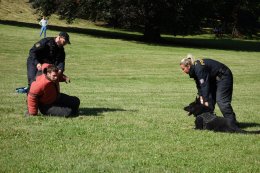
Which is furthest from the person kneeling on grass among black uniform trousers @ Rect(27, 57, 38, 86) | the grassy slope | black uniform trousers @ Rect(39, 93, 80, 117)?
black uniform trousers @ Rect(27, 57, 38, 86)

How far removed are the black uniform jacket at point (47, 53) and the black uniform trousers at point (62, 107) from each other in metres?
0.79

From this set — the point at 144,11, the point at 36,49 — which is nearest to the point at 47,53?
the point at 36,49

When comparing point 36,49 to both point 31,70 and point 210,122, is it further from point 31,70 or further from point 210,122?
point 210,122

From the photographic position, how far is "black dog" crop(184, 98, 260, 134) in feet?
33.2

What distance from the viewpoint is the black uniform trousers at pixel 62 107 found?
11.2m

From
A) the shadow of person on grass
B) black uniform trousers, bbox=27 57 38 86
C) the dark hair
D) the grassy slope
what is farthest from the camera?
the shadow of person on grass

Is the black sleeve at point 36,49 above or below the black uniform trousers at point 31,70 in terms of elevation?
above

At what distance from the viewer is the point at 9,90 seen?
16359 mm

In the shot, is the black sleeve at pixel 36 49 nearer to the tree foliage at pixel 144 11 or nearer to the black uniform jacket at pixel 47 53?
the black uniform jacket at pixel 47 53

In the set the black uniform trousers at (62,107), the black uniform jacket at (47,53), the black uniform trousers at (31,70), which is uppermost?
the black uniform jacket at (47,53)

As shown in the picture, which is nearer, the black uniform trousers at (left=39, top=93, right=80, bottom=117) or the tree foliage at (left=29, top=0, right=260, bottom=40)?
the black uniform trousers at (left=39, top=93, right=80, bottom=117)

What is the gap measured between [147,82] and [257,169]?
15.0 meters

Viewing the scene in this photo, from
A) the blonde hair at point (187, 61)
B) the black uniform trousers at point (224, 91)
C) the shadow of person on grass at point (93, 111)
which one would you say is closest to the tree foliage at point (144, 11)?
the shadow of person on grass at point (93, 111)

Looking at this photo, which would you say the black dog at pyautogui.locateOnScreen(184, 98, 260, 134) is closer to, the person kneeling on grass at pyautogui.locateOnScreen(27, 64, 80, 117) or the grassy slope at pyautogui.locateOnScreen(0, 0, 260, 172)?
the grassy slope at pyautogui.locateOnScreen(0, 0, 260, 172)
